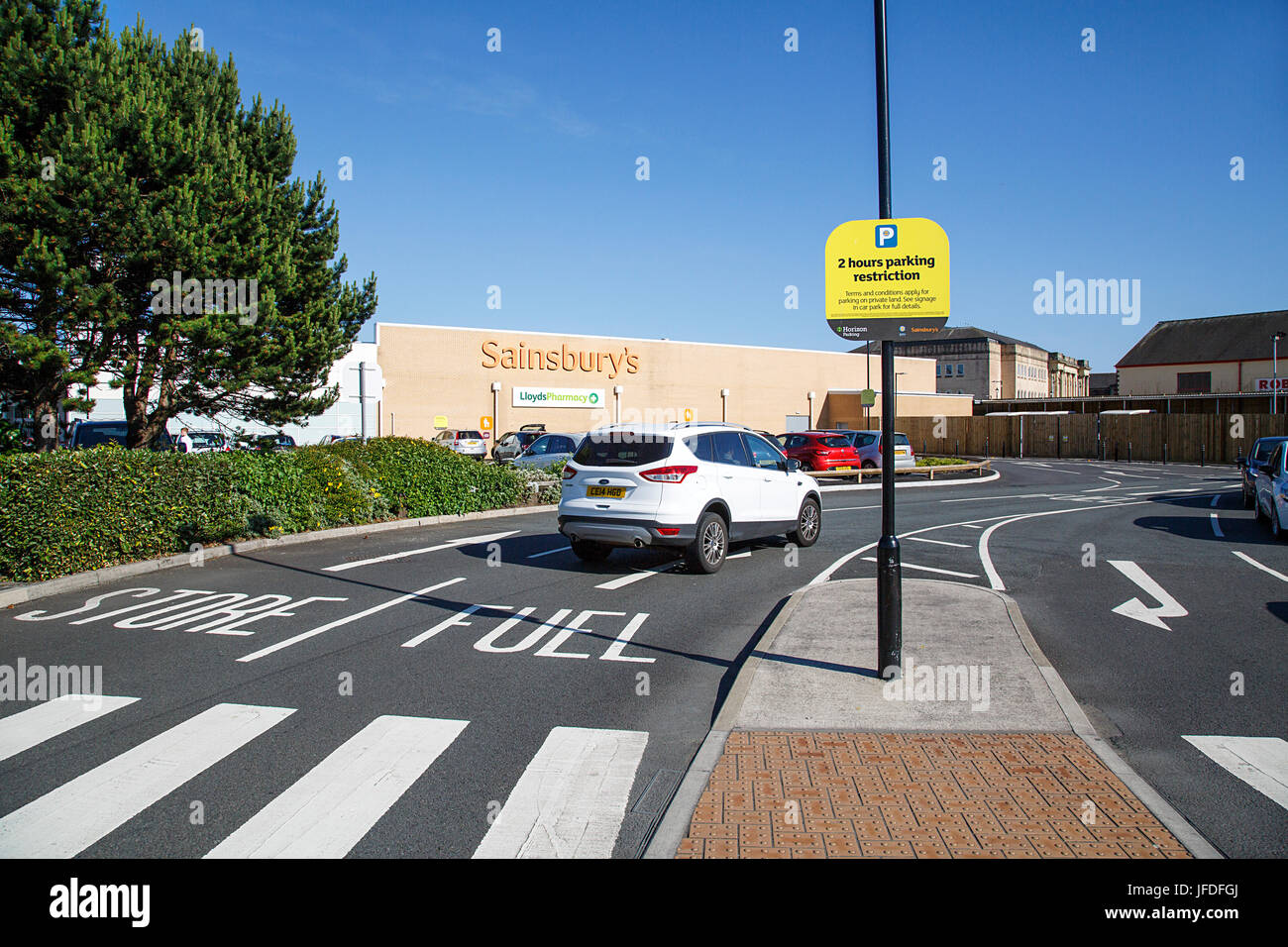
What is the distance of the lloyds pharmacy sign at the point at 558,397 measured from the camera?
46125mm

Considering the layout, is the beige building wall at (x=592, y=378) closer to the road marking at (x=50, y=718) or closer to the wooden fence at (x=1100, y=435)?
the wooden fence at (x=1100, y=435)

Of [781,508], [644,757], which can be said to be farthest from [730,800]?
[781,508]

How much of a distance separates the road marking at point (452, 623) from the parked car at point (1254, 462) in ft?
50.6

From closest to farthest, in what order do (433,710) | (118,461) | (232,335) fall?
(433,710) < (118,461) < (232,335)

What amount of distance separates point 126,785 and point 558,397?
142 feet

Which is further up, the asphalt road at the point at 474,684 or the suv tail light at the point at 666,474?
the suv tail light at the point at 666,474

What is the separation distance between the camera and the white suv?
1070 centimetres

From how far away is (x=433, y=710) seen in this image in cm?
588

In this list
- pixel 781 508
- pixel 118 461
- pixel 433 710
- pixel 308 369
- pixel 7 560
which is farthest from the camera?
pixel 308 369

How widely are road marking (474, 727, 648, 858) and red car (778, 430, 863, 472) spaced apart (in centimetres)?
2473

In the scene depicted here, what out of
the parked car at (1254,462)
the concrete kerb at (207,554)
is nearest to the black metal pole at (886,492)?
the concrete kerb at (207,554)
